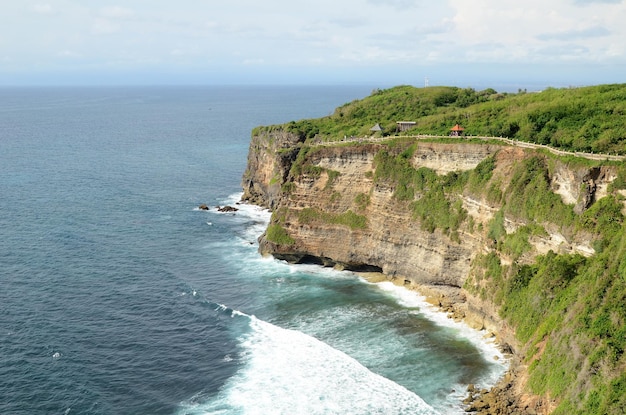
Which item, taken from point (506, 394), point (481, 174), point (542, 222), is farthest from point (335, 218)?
point (506, 394)

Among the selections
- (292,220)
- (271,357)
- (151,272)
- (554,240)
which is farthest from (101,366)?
(554,240)

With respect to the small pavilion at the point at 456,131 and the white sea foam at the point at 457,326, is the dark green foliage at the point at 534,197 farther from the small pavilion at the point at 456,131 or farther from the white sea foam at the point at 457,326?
the small pavilion at the point at 456,131

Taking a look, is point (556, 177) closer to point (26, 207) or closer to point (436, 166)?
point (436, 166)

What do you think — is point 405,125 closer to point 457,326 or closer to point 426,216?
point 426,216

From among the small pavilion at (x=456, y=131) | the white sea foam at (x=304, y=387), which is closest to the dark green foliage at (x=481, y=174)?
the small pavilion at (x=456, y=131)

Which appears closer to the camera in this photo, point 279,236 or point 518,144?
point 518,144

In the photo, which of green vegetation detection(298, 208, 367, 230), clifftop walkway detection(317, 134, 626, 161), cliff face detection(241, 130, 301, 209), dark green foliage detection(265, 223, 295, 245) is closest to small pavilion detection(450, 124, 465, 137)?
clifftop walkway detection(317, 134, 626, 161)
